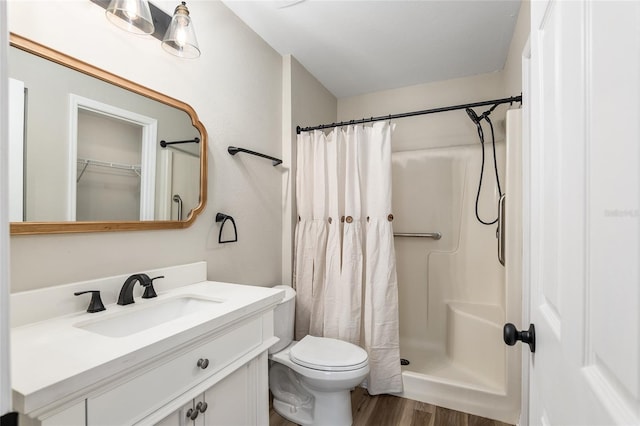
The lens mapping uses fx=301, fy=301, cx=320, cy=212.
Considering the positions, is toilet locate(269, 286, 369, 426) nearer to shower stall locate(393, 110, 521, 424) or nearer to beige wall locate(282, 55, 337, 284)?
beige wall locate(282, 55, 337, 284)

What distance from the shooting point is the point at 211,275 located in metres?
1.69

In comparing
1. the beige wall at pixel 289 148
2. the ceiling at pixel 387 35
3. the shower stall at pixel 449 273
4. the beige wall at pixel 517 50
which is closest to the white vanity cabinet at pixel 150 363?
the beige wall at pixel 289 148

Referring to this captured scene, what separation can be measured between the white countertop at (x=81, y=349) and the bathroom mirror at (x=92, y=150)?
12.9 inches

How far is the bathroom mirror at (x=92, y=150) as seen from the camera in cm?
98

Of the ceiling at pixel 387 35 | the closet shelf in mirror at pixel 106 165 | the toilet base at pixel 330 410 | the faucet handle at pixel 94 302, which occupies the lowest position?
the toilet base at pixel 330 410

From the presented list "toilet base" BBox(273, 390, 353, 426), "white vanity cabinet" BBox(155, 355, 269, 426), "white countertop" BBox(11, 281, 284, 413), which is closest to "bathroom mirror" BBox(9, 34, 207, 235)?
"white countertop" BBox(11, 281, 284, 413)

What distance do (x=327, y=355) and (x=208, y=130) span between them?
1.44m

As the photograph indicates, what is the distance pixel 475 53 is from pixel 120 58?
232 centimetres

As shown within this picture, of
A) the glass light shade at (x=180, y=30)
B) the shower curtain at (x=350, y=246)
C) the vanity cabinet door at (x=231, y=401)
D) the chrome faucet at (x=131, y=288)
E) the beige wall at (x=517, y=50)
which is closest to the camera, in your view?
the vanity cabinet door at (x=231, y=401)

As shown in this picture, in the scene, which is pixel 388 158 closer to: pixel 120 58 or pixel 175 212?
pixel 175 212

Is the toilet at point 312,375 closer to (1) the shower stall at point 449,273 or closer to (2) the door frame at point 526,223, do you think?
(1) the shower stall at point 449,273

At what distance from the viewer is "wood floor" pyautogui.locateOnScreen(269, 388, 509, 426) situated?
179 cm

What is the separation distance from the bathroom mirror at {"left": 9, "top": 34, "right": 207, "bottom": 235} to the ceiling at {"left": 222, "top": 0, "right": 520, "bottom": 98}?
0.93m

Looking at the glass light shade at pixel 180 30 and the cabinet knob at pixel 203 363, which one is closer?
the cabinet knob at pixel 203 363
